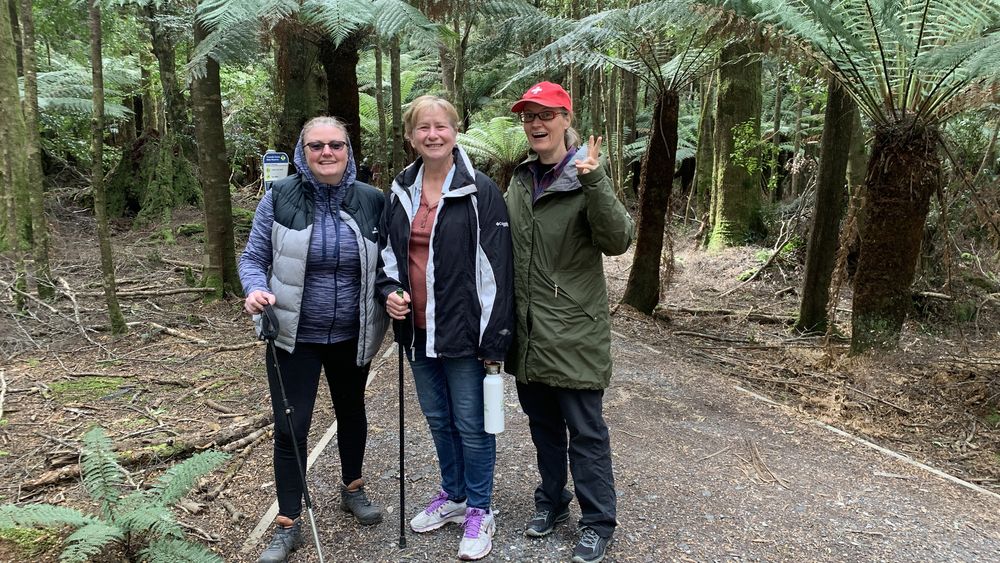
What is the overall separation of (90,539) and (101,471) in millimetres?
394

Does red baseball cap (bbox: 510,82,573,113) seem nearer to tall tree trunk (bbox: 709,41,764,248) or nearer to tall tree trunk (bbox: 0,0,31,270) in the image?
tall tree trunk (bbox: 0,0,31,270)

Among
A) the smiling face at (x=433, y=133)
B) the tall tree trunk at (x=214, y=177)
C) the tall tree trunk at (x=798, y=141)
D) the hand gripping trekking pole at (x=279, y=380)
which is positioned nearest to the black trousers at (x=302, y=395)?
the hand gripping trekking pole at (x=279, y=380)

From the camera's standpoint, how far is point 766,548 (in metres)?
2.64

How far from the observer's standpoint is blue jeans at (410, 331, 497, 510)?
8.26ft

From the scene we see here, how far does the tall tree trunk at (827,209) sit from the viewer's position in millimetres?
5629

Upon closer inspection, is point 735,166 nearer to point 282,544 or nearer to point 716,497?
point 716,497

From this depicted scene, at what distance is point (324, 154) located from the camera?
2484 mm

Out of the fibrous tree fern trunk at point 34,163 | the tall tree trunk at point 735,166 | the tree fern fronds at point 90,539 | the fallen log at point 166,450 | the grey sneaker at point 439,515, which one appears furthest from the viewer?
the tall tree trunk at point 735,166

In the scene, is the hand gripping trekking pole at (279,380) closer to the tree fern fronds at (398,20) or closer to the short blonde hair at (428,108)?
the short blonde hair at (428,108)

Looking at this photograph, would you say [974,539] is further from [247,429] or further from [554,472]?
[247,429]

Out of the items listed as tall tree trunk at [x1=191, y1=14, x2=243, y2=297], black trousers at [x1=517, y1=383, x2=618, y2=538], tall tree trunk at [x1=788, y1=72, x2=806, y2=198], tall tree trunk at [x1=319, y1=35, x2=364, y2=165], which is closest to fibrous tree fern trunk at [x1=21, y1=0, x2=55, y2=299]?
tall tree trunk at [x1=191, y1=14, x2=243, y2=297]

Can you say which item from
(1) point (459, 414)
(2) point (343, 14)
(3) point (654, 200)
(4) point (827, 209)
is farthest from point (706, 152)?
(1) point (459, 414)

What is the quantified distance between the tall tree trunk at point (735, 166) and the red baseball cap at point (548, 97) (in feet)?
26.8

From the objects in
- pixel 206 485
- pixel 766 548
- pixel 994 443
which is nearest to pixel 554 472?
pixel 766 548
